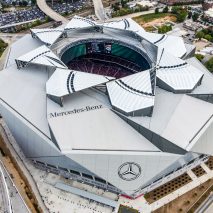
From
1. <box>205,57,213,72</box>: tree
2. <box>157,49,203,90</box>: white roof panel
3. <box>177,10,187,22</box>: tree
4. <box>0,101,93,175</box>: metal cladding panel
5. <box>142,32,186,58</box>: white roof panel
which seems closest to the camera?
<box>0,101,93,175</box>: metal cladding panel

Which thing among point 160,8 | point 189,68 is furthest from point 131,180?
point 160,8

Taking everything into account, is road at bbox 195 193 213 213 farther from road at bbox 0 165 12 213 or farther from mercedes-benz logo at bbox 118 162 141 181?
road at bbox 0 165 12 213

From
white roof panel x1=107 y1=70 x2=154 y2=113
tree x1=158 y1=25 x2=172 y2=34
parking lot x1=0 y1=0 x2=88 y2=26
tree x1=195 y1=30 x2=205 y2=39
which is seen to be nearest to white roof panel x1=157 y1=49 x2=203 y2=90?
white roof panel x1=107 y1=70 x2=154 y2=113

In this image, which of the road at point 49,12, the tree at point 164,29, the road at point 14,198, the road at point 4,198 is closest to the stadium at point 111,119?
the road at point 14,198

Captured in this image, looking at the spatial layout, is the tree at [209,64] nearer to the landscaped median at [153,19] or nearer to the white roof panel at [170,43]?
the white roof panel at [170,43]

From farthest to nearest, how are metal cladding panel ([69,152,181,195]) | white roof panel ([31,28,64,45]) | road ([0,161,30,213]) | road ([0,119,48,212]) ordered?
white roof panel ([31,28,64,45]) < road ([0,119,48,212]) < metal cladding panel ([69,152,181,195]) < road ([0,161,30,213])

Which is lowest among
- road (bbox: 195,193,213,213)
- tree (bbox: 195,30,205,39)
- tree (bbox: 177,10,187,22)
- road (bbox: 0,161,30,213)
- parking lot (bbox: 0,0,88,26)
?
parking lot (bbox: 0,0,88,26)

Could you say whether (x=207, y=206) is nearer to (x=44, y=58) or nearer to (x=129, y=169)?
(x=129, y=169)
